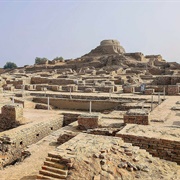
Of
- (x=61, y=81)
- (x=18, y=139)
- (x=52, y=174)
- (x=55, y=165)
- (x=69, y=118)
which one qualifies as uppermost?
(x=61, y=81)

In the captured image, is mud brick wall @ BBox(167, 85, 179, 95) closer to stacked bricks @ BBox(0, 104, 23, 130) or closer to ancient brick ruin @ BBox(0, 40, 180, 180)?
ancient brick ruin @ BBox(0, 40, 180, 180)

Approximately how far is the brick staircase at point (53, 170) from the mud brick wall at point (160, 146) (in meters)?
2.20

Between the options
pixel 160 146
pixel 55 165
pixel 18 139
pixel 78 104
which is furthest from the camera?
pixel 78 104

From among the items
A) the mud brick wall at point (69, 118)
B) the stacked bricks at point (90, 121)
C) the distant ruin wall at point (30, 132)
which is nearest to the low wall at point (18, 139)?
the distant ruin wall at point (30, 132)

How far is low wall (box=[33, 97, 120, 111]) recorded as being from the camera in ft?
45.7

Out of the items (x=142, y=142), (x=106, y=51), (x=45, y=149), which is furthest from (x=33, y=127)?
(x=106, y=51)

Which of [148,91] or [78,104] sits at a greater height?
[148,91]

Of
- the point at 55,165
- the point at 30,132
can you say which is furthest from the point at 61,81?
the point at 55,165

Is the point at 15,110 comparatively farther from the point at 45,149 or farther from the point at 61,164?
the point at 61,164

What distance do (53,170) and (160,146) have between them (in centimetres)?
267

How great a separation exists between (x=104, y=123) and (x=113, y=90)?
9904mm

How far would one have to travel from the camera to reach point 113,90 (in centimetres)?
1825

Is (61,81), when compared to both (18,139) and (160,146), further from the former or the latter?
(160,146)

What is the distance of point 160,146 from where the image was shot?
5336mm
